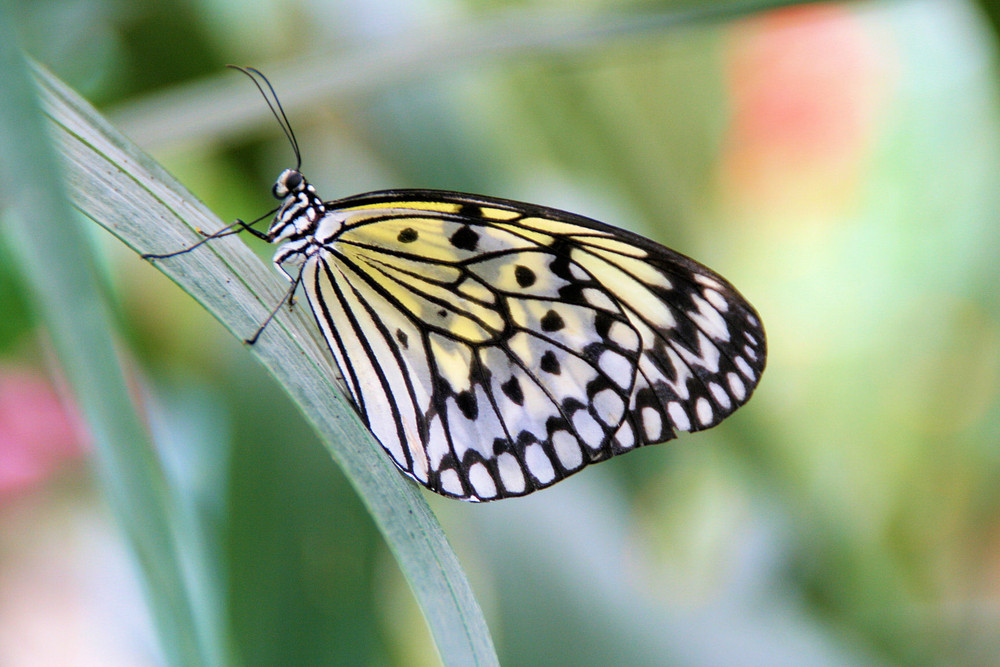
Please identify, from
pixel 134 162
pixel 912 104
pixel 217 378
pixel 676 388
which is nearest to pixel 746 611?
pixel 676 388

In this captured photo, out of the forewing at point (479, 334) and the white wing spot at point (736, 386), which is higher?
the forewing at point (479, 334)

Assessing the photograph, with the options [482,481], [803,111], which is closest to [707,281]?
[482,481]

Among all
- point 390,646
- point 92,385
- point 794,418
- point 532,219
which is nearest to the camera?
point 92,385

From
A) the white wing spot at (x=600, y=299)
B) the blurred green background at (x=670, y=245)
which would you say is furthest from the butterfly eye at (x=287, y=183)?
the white wing spot at (x=600, y=299)

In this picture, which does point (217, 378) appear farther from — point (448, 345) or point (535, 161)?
point (535, 161)

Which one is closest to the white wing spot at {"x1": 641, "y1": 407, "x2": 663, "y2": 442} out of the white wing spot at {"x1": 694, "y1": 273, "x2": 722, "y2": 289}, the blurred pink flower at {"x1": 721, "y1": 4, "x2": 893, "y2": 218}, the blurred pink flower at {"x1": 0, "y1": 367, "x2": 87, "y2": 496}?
the white wing spot at {"x1": 694, "y1": 273, "x2": 722, "y2": 289}

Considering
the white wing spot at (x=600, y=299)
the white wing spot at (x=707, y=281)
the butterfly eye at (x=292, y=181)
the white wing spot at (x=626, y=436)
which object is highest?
the butterfly eye at (x=292, y=181)

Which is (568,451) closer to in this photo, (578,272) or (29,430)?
(578,272)

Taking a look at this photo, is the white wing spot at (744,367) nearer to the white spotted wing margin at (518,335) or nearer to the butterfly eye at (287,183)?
the white spotted wing margin at (518,335)
